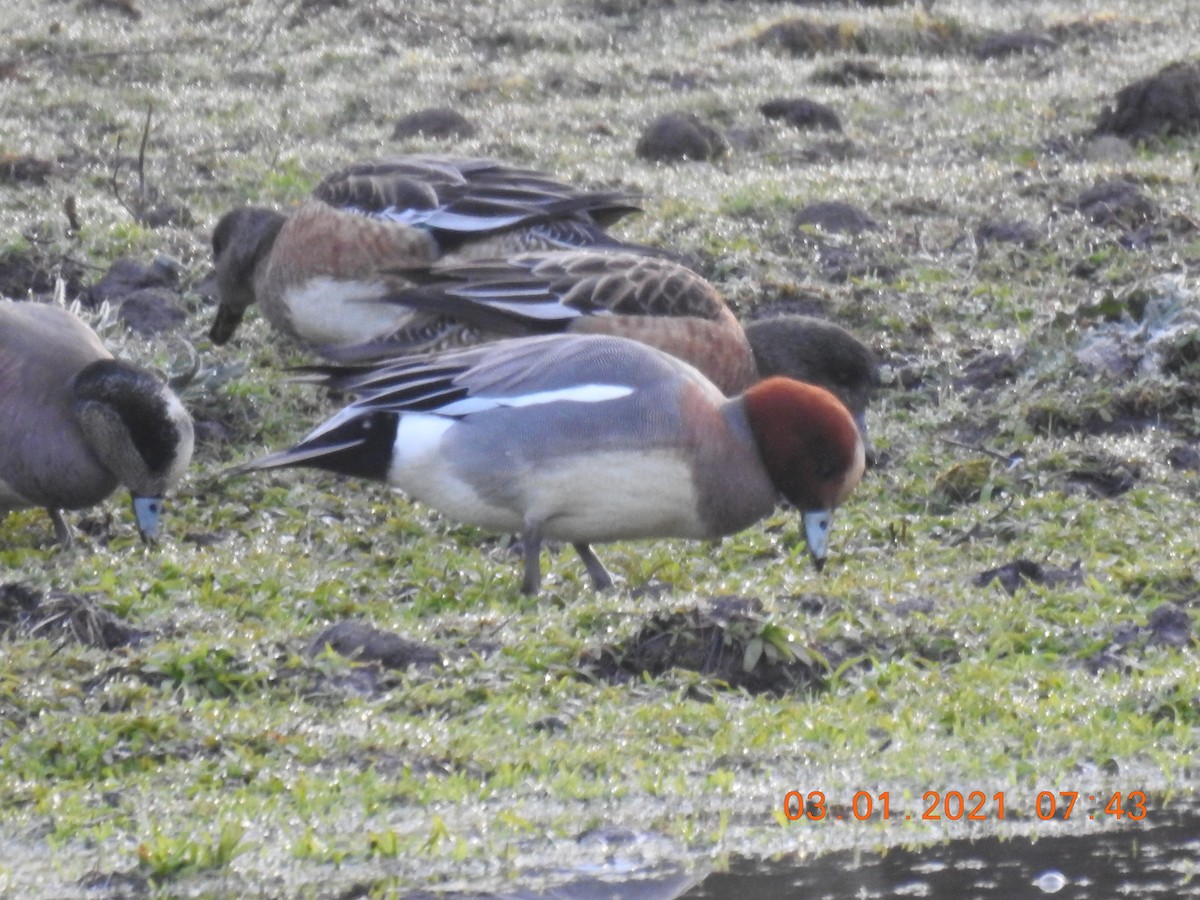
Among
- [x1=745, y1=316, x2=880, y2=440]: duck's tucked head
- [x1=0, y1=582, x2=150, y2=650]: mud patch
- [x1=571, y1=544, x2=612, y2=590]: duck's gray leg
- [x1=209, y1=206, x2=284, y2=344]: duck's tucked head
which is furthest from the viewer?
[x1=209, y1=206, x2=284, y2=344]: duck's tucked head

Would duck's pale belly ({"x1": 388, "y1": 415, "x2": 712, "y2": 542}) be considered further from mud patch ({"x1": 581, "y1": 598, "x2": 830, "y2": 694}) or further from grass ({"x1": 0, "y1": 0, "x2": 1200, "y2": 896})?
mud patch ({"x1": 581, "y1": 598, "x2": 830, "y2": 694})

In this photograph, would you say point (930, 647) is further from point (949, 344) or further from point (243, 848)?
point (949, 344)

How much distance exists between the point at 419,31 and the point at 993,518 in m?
8.31

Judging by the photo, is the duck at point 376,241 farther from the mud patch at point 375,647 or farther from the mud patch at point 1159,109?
the mud patch at point 1159,109

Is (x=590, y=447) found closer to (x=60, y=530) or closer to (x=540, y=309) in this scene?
(x=540, y=309)

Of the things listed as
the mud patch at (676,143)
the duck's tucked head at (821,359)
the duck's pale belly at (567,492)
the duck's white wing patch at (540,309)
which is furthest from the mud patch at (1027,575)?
the mud patch at (676,143)

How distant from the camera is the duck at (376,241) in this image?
290 inches

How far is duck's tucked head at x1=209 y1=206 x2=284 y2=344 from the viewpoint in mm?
7426

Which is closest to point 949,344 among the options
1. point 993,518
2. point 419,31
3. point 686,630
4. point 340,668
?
point 993,518

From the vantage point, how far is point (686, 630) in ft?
14.4

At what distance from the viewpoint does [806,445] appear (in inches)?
202

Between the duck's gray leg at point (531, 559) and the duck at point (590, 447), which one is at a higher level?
the duck at point (590, 447)
